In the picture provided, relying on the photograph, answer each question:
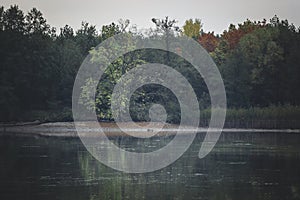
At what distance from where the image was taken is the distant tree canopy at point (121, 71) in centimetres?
7800

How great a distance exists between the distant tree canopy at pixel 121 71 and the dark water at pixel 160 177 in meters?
36.0

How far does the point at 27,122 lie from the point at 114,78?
40.1ft

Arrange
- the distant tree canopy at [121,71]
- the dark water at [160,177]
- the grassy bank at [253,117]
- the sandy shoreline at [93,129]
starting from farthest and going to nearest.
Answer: the distant tree canopy at [121,71] < the grassy bank at [253,117] < the sandy shoreline at [93,129] < the dark water at [160,177]

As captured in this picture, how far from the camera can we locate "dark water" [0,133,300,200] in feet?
76.4

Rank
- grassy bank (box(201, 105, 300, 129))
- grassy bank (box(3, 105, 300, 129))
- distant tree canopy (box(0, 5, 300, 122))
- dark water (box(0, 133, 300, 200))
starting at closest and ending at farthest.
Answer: dark water (box(0, 133, 300, 200))
grassy bank (box(201, 105, 300, 129))
grassy bank (box(3, 105, 300, 129))
distant tree canopy (box(0, 5, 300, 122))

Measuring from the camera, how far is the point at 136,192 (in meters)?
23.8

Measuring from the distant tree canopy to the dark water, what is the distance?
36.0 m

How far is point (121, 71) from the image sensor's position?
77.7 m

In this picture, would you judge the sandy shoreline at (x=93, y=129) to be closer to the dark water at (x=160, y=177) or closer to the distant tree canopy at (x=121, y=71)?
the distant tree canopy at (x=121, y=71)

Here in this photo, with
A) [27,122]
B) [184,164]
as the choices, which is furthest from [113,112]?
[184,164]

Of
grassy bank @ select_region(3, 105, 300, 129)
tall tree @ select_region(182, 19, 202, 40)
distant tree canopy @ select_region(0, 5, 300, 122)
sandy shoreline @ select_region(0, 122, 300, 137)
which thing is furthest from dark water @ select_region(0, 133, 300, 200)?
tall tree @ select_region(182, 19, 202, 40)

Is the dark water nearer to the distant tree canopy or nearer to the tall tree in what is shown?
the distant tree canopy

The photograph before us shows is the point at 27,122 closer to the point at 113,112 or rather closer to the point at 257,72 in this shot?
the point at 113,112

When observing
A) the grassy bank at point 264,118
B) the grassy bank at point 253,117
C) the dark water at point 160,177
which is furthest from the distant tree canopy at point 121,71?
the dark water at point 160,177
